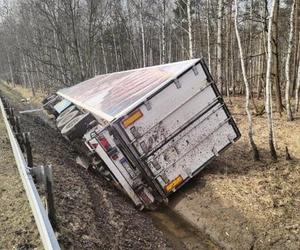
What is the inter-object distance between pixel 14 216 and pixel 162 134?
3333mm

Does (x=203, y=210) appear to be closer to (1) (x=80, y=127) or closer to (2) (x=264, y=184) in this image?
(2) (x=264, y=184)

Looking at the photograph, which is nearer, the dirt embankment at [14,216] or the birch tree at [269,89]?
the dirt embankment at [14,216]

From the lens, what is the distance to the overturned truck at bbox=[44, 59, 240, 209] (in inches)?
303

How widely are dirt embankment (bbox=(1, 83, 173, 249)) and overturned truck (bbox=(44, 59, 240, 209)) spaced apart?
0.51 metres

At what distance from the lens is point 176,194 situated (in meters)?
8.68

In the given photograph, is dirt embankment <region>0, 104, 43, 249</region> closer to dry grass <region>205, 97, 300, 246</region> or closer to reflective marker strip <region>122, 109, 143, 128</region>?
reflective marker strip <region>122, 109, 143, 128</region>

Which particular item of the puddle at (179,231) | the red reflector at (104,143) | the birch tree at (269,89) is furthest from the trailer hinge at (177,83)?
the puddle at (179,231)

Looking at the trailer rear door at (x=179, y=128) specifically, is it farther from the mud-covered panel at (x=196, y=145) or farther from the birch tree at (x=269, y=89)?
the birch tree at (x=269, y=89)

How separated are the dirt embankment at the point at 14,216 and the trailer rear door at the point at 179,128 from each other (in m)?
2.31

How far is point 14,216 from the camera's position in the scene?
19.4ft

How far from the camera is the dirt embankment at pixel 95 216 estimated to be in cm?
573

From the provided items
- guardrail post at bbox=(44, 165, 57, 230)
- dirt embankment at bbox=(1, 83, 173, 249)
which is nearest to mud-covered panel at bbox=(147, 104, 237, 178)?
dirt embankment at bbox=(1, 83, 173, 249)

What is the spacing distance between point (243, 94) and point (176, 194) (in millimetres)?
13913

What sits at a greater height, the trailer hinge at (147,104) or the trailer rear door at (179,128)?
the trailer hinge at (147,104)
